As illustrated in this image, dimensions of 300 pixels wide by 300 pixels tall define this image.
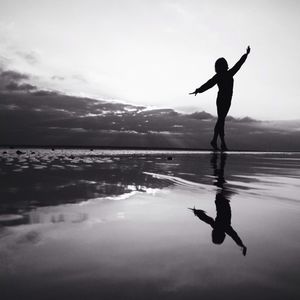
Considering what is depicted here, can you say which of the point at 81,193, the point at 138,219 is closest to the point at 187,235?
the point at 138,219

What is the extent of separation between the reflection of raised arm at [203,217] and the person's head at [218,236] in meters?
0.23

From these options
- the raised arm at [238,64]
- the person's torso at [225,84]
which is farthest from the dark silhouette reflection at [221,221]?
the raised arm at [238,64]

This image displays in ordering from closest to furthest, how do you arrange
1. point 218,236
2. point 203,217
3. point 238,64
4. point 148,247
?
point 148,247, point 218,236, point 203,217, point 238,64

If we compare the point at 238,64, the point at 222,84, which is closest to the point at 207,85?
the point at 222,84

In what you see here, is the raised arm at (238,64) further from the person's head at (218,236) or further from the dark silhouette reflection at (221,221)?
the person's head at (218,236)

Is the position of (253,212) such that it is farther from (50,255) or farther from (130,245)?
(50,255)

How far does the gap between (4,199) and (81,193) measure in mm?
1007

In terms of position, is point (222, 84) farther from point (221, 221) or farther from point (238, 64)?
point (221, 221)

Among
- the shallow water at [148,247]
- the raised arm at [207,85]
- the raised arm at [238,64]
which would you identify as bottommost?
the shallow water at [148,247]

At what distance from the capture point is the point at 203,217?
9.95ft

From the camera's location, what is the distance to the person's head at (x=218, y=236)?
89.3 inches

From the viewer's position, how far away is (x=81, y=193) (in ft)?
14.6

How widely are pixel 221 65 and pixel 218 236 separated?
28.3 feet

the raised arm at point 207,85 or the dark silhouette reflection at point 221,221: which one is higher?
the raised arm at point 207,85
